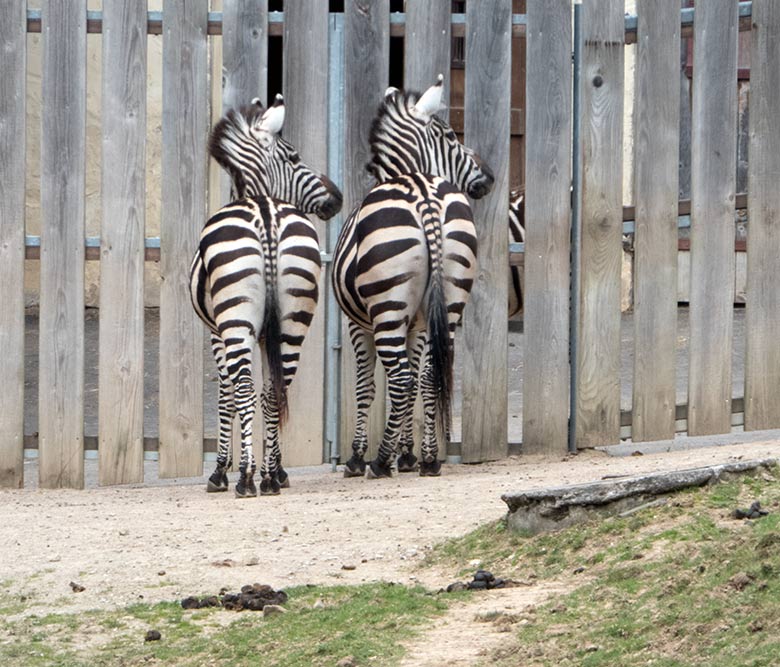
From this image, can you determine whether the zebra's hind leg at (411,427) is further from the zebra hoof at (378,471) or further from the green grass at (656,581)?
the green grass at (656,581)

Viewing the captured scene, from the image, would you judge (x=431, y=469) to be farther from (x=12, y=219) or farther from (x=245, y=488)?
(x=12, y=219)

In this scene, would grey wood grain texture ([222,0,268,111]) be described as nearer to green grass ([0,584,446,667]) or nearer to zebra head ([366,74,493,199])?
zebra head ([366,74,493,199])

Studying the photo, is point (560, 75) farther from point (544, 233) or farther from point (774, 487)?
point (774, 487)

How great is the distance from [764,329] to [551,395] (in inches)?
51.0

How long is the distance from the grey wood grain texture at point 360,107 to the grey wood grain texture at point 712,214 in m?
1.77

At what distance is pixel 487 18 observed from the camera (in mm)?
8391

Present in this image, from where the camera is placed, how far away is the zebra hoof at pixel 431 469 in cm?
817

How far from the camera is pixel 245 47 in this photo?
831 centimetres

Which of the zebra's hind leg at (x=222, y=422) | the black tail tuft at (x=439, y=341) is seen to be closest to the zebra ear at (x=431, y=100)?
the black tail tuft at (x=439, y=341)

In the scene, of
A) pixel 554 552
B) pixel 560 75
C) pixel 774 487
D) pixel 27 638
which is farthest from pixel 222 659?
pixel 560 75

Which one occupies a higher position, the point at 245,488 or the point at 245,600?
the point at 245,488

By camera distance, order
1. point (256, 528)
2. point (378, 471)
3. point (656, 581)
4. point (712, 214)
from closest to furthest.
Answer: point (656, 581)
point (256, 528)
point (378, 471)
point (712, 214)

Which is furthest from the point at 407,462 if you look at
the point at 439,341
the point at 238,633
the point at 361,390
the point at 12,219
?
the point at 238,633

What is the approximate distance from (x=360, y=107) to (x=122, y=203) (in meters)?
1.43
